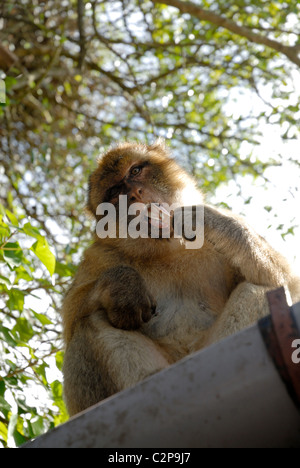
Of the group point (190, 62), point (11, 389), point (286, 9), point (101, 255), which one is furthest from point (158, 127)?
point (11, 389)

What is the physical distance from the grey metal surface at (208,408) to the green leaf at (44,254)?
4.28 feet

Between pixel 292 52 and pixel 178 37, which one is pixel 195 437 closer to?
pixel 292 52

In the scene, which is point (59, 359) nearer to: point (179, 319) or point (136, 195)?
point (179, 319)

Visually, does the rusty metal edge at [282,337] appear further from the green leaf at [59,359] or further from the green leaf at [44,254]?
the green leaf at [59,359]

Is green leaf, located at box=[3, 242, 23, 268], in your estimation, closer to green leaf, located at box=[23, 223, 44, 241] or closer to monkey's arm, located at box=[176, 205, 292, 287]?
green leaf, located at box=[23, 223, 44, 241]

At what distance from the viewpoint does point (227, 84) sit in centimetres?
612

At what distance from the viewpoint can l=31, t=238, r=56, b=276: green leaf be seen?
265cm

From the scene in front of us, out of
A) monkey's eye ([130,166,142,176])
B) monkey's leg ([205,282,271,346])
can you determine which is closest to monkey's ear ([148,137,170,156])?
monkey's eye ([130,166,142,176])

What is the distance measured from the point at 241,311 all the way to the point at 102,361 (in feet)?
2.29

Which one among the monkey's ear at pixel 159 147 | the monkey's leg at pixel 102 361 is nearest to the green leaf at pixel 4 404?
the monkey's leg at pixel 102 361

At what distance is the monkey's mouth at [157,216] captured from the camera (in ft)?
9.25

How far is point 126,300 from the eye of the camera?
106 inches

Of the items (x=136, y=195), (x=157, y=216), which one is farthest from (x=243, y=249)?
(x=136, y=195)
